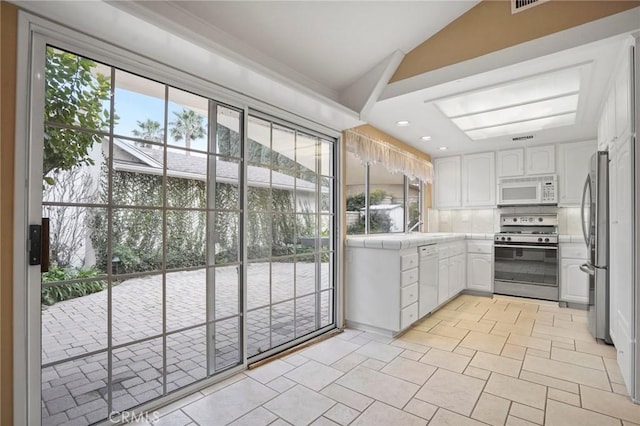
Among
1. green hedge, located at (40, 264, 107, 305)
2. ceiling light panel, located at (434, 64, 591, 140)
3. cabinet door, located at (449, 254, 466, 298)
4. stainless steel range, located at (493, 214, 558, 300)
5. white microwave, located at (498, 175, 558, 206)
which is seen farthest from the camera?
white microwave, located at (498, 175, 558, 206)

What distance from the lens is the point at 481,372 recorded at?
2.37 meters

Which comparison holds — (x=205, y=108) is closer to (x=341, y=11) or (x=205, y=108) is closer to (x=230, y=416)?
(x=341, y=11)

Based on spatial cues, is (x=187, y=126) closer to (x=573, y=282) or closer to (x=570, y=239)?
(x=570, y=239)

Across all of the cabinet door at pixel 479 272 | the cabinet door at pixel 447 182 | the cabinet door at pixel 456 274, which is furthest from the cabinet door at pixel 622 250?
the cabinet door at pixel 447 182

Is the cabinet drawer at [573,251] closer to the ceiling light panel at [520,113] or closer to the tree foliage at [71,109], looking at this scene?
the ceiling light panel at [520,113]

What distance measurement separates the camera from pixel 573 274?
415 cm

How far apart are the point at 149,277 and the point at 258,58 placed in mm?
1663

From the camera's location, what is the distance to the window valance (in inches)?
140

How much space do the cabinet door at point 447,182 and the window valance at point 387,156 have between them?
0.33 m

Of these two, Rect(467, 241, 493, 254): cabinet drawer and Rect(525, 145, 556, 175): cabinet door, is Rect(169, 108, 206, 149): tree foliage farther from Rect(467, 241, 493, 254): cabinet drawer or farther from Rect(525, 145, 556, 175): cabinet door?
Rect(525, 145, 556, 175): cabinet door

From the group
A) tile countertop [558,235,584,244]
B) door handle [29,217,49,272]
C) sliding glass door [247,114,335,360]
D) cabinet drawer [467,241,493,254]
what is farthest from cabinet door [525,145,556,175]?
door handle [29,217,49,272]

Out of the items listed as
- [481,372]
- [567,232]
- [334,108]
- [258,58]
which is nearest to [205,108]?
[258,58]

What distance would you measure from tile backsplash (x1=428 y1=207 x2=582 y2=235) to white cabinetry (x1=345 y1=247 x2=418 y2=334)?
2617 mm

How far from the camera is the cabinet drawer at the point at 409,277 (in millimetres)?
3096
